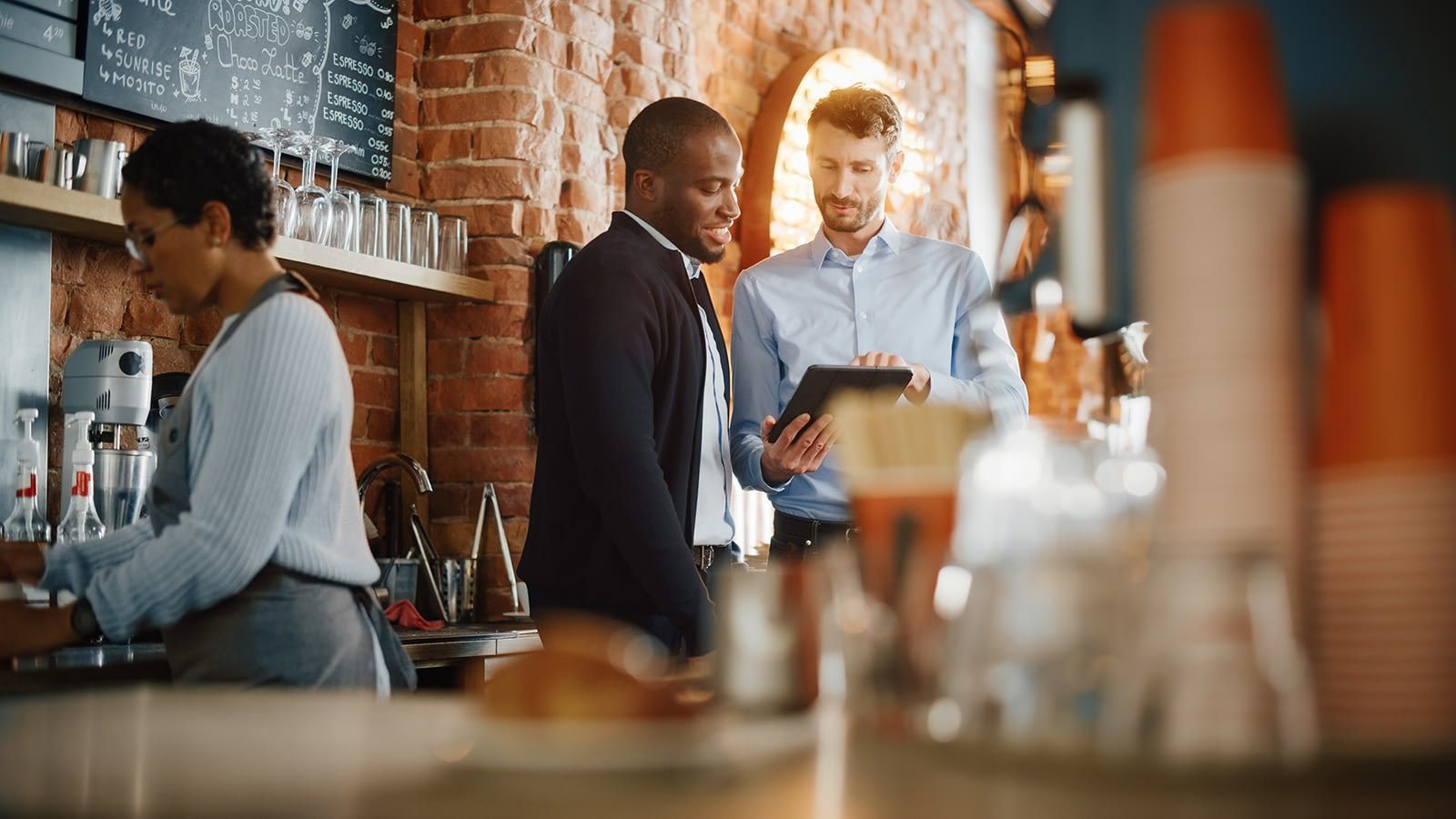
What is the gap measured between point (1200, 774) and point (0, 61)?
250 cm

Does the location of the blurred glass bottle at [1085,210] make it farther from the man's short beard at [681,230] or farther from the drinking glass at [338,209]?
the drinking glass at [338,209]

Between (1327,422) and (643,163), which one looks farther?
(643,163)

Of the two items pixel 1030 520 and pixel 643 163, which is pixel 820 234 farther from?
pixel 1030 520

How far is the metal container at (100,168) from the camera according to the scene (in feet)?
8.06

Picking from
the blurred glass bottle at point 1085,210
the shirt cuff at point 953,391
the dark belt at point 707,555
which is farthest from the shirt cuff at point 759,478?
the blurred glass bottle at point 1085,210

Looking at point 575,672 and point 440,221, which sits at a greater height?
point 440,221

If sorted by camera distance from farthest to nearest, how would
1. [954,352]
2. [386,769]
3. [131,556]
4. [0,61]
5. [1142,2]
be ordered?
1. [954,352]
2. [0,61]
3. [131,556]
4. [1142,2]
5. [386,769]

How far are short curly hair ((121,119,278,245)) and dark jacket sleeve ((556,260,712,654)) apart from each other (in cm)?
61

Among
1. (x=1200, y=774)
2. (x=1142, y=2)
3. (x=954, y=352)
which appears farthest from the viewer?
(x=954, y=352)

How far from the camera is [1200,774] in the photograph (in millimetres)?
584

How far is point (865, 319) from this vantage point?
112 inches

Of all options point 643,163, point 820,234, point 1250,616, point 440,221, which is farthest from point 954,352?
point 1250,616

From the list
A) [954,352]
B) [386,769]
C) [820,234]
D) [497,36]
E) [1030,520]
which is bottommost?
[386,769]

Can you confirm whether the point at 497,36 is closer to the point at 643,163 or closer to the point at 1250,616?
the point at 643,163
